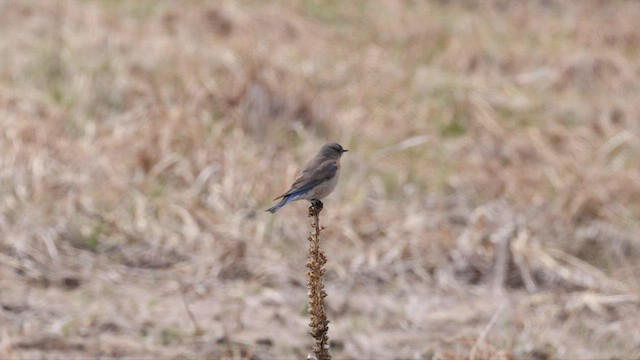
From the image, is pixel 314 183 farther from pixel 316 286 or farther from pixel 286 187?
pixel 286 187

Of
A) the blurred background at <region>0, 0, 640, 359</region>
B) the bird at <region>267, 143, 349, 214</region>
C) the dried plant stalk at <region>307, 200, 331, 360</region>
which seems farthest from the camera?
the blurred background at <region>0, 0, 640, 359</region>

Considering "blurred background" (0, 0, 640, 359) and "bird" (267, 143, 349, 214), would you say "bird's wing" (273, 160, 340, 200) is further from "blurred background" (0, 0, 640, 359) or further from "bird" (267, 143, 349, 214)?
"blurred background" (0, 0, 640, 359)

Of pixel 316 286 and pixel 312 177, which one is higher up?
pixel 312 177

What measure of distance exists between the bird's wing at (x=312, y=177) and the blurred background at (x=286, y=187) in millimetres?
1267

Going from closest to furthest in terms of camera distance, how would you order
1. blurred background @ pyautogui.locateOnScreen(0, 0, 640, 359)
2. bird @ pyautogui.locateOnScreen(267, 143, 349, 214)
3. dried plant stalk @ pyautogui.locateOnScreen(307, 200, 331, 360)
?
dried plant stalk @ pyautogui.locateOnScreen(307, 200, 331, 360), bird @ pyautogui.locateOnScreen(267, 143, 349, 214), blurred background @ pyautogui.locateOnScreen(0, 0, 640, 359)

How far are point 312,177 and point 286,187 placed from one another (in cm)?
362

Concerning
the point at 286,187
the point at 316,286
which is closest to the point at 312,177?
the point at 316,286

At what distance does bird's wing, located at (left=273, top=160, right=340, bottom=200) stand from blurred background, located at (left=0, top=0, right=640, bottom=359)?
1267mm

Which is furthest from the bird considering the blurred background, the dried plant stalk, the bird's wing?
the blurred background

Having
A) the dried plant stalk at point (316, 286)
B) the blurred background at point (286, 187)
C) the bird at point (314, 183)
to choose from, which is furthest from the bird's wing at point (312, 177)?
the blurred background at point (286, 187)

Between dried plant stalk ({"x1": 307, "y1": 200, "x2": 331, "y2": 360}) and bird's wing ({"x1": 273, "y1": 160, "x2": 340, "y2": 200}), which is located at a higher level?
bird's wing ({"x1": 273, "y1": 160, "x2": 340, "y2": 200})

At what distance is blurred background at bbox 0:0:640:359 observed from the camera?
546 cm

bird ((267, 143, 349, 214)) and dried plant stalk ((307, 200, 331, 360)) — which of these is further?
bird ((267, 143, 349, 214))

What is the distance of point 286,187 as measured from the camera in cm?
691
